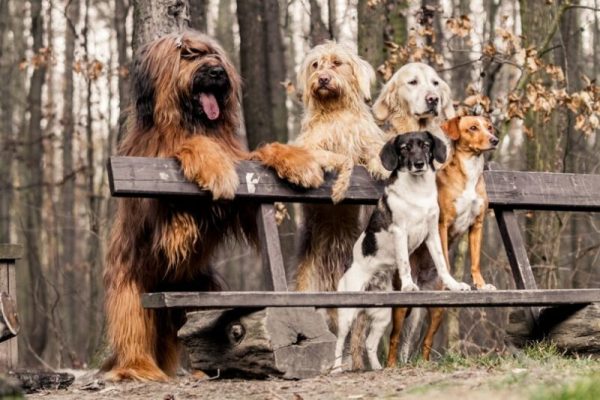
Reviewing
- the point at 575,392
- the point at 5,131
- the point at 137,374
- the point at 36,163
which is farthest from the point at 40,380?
the point at 5,131

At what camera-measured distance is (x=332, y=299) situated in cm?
599

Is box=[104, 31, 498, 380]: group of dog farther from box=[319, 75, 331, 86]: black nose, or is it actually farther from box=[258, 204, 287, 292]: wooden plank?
box=[258, 204, 287, 292]: wooden plank

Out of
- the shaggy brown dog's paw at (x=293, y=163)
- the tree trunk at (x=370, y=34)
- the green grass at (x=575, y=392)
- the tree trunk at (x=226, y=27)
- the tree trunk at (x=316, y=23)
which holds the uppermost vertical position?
the tree trunk at (x=226, y=27)

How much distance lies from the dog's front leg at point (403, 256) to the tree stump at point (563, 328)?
1.28 m

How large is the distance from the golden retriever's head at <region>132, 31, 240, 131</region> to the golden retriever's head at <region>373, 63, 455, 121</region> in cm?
115

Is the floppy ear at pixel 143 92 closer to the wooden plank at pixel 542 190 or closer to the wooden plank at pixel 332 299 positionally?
the wooden plank at pixel 332 299

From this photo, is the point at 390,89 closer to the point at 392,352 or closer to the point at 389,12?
the point at 392,352

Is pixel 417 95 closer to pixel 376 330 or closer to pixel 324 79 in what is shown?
pixel 324 79

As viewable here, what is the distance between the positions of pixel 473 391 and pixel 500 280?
28.2 ft

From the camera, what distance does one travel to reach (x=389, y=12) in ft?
38.7

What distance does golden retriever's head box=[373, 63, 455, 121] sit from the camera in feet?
23.7

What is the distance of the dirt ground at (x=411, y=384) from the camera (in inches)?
193

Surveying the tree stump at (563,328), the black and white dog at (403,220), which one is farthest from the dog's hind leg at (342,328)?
the tree stump at (563,328)

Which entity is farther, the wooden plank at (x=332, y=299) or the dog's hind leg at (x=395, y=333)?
the dog's hind leg at (x=395, y=333)
